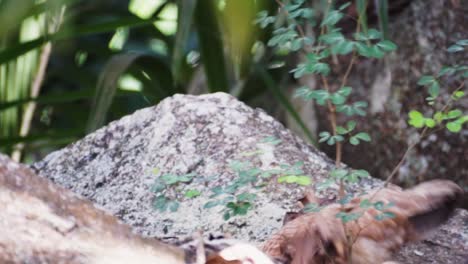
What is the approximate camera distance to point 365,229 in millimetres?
1028

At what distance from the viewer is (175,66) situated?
2.12 meters

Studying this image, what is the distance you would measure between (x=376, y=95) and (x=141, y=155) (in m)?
1.04

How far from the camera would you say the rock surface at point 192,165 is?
4.13 feet

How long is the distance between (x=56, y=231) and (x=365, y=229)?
14.1 inches

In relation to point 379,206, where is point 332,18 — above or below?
above

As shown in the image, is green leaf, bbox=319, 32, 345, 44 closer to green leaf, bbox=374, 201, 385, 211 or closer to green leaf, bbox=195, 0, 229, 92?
green leaf, bbox=374, 201, 385, 211

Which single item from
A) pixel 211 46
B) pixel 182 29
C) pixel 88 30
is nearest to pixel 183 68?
pixel 211 46

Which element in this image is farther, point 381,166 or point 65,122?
point 65,122

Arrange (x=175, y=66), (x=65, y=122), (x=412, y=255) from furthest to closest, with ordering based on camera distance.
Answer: (x=65, y=122), (x=175, y=66), (x=412, y=255)

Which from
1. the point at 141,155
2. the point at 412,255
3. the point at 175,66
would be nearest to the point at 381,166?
the point at 175,66

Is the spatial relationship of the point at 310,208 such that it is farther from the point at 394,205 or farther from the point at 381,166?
the point at 381,166

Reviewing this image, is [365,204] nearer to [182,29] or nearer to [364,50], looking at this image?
[364,50]

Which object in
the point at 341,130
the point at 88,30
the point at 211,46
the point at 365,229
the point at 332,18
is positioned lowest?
the point at 365,229

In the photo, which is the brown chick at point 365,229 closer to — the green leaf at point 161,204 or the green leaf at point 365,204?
the green leaf at point 365,204
